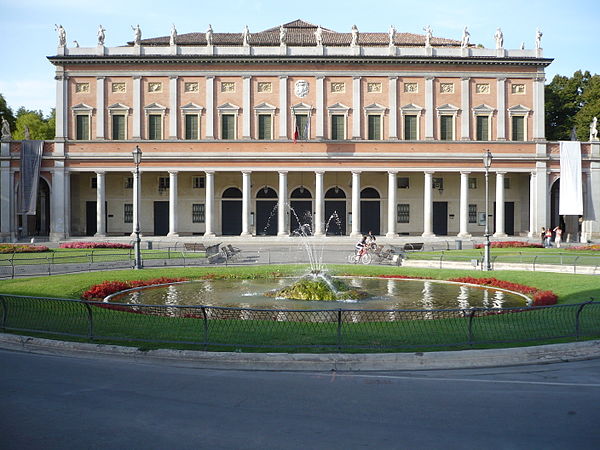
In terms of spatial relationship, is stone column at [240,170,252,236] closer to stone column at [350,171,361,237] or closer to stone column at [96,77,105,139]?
stone column at [350,171,361,237]

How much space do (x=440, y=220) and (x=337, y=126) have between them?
40.5ft

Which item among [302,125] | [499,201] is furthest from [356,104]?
[499,201]

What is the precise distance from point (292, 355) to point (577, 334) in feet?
19.8

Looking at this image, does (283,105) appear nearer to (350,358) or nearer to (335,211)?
(335,211)

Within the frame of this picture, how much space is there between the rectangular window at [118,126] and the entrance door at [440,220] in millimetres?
27347

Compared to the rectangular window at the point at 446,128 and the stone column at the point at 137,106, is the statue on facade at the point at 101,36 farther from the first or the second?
the rectangular window at the point at 446,128

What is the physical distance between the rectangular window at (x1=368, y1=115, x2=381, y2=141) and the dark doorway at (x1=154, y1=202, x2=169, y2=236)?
18591 mm

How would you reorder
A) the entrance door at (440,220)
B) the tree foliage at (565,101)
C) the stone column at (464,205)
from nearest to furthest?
the stone column at (464,205)
the entrance door at (440,220)
the tree foliage at (565,101)

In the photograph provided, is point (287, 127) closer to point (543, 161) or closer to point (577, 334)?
point (543, 161)

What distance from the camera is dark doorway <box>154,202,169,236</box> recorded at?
173 ft

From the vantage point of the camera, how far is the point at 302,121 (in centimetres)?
5022

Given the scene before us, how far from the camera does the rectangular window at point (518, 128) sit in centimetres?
5078

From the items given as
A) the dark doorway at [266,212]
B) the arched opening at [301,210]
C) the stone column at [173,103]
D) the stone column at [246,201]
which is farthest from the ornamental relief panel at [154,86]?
the arched opening at [301,210]

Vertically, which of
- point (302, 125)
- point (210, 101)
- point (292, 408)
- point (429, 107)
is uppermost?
point (210, 101)
